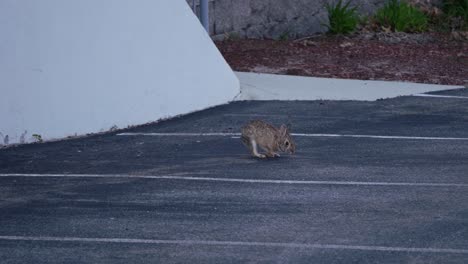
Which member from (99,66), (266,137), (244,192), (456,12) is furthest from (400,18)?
(244,192)

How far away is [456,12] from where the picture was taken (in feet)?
76.0

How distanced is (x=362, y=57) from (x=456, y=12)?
4166 mm

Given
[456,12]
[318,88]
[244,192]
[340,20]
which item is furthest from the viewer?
[456,12]

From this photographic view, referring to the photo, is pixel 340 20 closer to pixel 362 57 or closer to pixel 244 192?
pixel 362 57

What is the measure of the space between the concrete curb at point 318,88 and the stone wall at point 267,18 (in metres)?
2.33

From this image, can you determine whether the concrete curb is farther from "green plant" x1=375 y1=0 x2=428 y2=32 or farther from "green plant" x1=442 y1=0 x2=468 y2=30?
"green plant" x1=442 y1=0 x2=468 y2=30

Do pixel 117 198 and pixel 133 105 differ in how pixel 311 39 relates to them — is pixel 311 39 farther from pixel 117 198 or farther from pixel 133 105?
pixel 117 198

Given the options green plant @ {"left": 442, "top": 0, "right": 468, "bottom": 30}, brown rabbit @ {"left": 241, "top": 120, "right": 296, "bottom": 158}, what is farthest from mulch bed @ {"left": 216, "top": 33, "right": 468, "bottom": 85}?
brown rabbit @ {"left": 241, "top": 120, "right": 296, "bottom": 158}

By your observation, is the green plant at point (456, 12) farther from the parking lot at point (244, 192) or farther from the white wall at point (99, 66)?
the white wall at point (99, 66)

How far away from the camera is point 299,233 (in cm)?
960

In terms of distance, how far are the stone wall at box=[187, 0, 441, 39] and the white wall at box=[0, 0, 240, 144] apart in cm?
398

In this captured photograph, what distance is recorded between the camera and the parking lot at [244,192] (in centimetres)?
915

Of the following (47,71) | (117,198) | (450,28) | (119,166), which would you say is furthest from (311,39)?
(117,198)

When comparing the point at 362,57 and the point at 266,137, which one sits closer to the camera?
the point at 266,137
